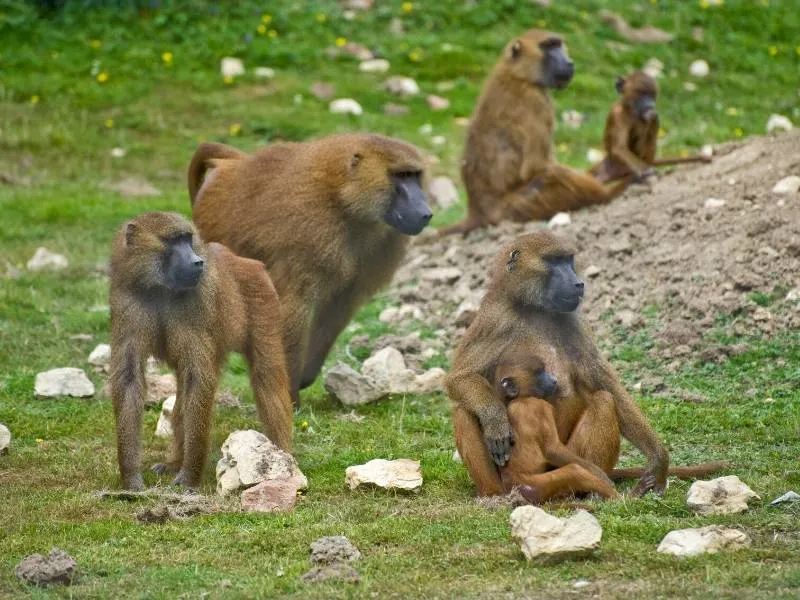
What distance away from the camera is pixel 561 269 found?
7027 mm

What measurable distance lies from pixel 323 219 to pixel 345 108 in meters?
8.25

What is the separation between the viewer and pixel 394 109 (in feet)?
56.5

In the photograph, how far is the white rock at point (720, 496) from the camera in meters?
6.26

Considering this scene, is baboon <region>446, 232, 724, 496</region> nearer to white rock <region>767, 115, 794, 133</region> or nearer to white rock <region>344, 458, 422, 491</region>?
white rock <region>344, 458, 422, 491</region>

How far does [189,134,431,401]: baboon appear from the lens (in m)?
8.98

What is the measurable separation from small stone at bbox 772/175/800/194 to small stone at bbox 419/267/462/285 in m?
2.70

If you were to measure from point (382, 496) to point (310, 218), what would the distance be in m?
2.48

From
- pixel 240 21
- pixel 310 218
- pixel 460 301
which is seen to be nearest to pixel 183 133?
pixel 240 21

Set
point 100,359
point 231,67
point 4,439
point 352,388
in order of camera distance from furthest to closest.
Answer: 1. point 231,67
2. point 100,359
3. point 352,388
4. point 4,439

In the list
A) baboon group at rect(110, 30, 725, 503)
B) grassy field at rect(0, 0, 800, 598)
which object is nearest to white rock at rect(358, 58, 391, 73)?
grassy field at rect(0, 0, 800, 598)

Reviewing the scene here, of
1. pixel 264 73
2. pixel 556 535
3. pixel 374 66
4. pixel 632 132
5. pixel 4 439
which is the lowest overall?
pixel 264 73

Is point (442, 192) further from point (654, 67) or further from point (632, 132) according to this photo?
point (654, 67)

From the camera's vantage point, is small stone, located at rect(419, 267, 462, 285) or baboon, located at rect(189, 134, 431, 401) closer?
baboon, located at rect(189, 134, 431, 401)

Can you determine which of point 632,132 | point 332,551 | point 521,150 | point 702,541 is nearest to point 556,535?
point 702,541
